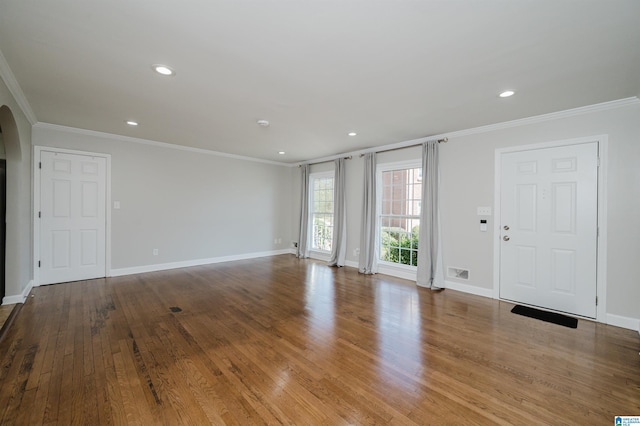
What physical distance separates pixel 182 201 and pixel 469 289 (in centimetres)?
577

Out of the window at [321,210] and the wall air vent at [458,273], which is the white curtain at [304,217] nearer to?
the window at [321,210]

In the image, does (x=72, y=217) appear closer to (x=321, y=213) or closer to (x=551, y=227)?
(x=321, y=213)

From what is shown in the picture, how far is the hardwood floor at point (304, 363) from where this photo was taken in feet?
5.91

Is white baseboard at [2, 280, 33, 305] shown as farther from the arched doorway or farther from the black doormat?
the black doormat

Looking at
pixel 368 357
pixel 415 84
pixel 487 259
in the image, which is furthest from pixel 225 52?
pixel 487 259

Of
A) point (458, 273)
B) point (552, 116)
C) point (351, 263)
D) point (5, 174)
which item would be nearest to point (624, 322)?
point (458, 273)

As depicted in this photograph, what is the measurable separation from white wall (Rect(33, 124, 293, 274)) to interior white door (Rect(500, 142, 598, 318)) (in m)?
5.34

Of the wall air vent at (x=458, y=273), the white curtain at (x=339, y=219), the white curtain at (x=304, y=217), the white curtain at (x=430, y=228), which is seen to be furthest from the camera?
the white curtain at (x=304, y=217)

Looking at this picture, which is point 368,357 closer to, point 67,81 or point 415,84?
point 415,84

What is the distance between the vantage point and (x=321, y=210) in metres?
7.24

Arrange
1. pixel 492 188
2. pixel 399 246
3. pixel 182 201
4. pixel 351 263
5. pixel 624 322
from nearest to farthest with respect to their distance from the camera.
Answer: pixel 624 322, pixel 492 188, pixel 399 246, pixel 182 201, pixel 351 263

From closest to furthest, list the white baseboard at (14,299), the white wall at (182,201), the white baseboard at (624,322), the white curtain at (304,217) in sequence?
the white baseboard at (624,322)
the white baseboard at (14,299)
the white wall at (182,201)
the white curtain at (304,217)

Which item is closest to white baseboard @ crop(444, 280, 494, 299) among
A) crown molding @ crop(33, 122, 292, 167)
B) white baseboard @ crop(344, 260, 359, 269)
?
white baseboard @ crop(344, 260, 359, 269)

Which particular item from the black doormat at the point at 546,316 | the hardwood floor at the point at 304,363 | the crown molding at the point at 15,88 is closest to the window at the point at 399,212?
the hardwood floor at the point at 304,363
